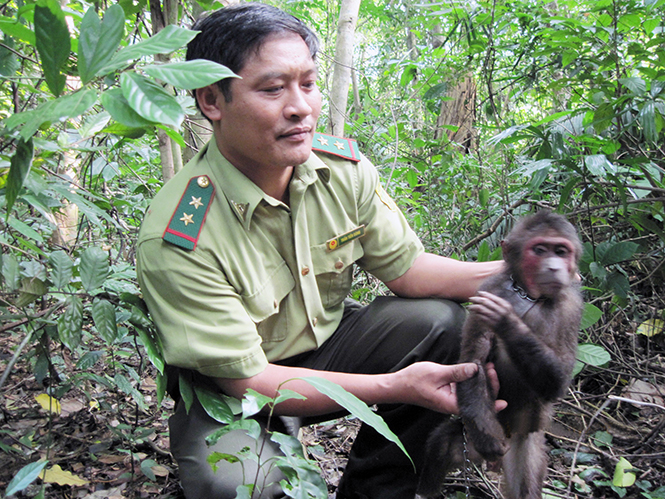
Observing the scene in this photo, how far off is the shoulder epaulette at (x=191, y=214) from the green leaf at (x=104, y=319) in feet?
1.16

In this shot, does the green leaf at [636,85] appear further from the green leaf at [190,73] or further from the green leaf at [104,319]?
the green leaf at [104,319]

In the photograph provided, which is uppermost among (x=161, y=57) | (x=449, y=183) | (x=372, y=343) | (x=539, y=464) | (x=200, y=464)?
(x=161, y=57)

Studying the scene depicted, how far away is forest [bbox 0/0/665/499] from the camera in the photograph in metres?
1.75

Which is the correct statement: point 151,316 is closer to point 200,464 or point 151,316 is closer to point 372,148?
point 200,464

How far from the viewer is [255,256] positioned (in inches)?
97.4

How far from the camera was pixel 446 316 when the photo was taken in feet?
8.85

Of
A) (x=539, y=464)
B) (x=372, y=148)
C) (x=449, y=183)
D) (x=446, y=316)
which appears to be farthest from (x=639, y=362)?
(x=372, y=148)

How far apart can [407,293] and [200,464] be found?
1340 mm

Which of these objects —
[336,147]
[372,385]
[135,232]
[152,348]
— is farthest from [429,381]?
[135,232]

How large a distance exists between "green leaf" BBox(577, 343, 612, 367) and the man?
27.9 inches

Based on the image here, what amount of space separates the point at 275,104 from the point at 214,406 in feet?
4.14

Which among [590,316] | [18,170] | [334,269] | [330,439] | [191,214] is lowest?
[330,439]

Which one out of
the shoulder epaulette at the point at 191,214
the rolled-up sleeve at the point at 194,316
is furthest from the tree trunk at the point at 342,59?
the rolled-up sleeve at the point at 194,316

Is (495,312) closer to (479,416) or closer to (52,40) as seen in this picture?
(479,416)
